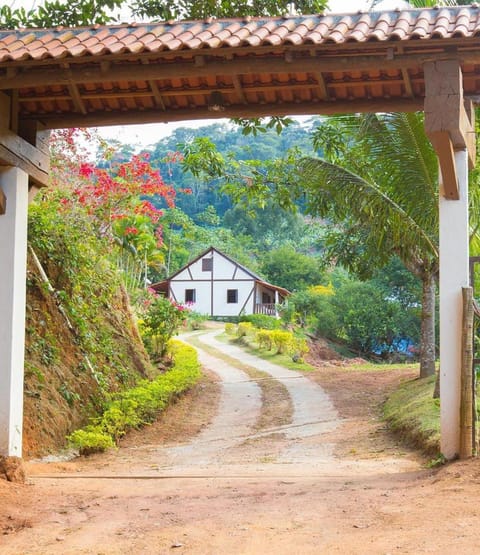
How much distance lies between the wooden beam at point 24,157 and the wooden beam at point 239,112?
0.41m

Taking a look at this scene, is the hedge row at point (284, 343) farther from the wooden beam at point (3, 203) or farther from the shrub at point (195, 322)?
the wooden beam at point (3, 203)

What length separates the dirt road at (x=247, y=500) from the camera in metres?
4.37

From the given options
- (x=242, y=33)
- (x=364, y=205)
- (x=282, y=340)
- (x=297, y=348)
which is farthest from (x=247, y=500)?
(x=297, y=348)

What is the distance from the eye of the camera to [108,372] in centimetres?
1145

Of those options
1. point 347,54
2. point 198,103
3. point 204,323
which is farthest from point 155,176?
point 204,323

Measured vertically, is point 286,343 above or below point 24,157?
below

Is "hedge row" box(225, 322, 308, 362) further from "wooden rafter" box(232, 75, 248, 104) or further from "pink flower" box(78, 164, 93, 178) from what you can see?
"wooden rafter" box(232, 75, 248, 104)

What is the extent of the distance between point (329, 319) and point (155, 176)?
13.7 meters

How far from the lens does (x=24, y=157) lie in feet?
22.9

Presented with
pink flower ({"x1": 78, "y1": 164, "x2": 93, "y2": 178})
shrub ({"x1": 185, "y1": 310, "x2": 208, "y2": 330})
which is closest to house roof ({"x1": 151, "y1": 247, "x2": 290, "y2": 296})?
shrub ({"x1": 185, "y1": 310, "x2": 208, "y2": 330})


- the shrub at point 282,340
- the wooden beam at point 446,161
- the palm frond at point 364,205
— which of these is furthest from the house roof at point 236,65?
the shrub at point 282,340

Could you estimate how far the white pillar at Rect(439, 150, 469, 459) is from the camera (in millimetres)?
6570

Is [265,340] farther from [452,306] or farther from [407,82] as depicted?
[407,82]

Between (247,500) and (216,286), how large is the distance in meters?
39.2
